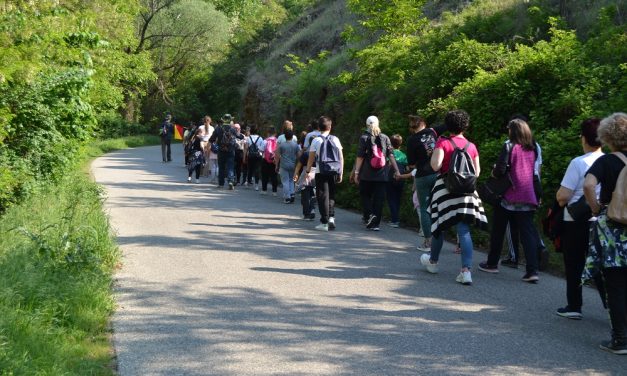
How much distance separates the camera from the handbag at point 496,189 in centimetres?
820

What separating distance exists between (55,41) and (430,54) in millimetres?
8203

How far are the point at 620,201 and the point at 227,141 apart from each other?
1430cm

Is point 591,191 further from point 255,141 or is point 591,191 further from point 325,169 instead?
point 255,141

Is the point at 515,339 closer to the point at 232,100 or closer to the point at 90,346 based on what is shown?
the point at 90,346

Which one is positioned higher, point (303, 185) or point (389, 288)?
point (303, 185)

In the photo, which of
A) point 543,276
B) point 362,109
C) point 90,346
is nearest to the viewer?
point 90,346

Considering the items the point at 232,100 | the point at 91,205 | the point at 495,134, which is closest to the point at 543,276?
the point at 495,134

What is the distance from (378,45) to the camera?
19250 mm

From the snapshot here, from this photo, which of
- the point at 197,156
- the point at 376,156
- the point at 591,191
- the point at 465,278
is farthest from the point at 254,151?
the point at 591,191

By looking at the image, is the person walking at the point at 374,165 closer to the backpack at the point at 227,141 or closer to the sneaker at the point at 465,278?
the sneaker at the point at 465,278

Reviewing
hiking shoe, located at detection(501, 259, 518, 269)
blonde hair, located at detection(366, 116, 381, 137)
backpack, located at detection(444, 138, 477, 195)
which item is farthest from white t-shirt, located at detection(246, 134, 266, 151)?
backpack, located at detection(444, 138, 477, 195)

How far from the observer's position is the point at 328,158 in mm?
12047

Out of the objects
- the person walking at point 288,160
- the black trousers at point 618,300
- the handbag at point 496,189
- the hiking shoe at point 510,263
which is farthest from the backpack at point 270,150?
the black trousers at point 618,300

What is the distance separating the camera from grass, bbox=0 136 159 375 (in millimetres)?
4977
